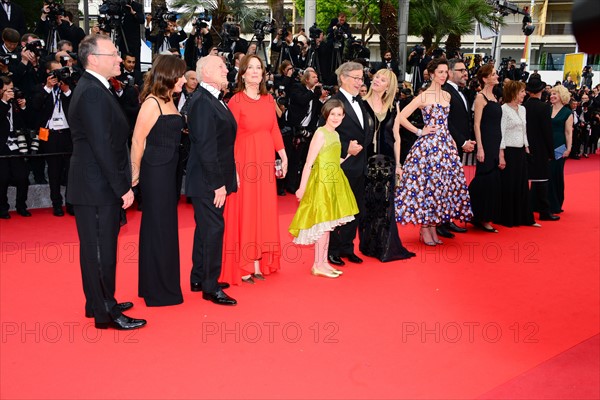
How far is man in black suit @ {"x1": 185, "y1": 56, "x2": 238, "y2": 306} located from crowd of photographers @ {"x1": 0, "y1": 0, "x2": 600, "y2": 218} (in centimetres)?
69

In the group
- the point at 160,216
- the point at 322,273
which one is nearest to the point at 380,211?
the point at 322,273

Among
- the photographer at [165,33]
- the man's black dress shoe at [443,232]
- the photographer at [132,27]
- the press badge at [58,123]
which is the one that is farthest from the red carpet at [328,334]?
the photographer at [165,33]

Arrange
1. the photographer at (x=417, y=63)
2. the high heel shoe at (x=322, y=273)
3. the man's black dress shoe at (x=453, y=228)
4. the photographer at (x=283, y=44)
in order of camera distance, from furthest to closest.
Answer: the photographer at (x=417, y=63), the photographer at (x=283, y=44), the man's black dress shoe at (x=453, y=228), the high heel shoe at (x=322, y=273)

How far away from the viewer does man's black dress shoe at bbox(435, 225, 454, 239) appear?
20.6 feet

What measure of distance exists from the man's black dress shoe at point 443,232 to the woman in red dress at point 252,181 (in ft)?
7.09

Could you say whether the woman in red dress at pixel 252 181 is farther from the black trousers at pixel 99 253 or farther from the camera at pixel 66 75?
the camera at pixel 66 75

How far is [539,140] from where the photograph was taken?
705 cm

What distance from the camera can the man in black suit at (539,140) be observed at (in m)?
6.94

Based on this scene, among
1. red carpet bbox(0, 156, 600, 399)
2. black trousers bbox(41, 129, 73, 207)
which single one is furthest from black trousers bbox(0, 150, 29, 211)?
red carpet bbox(0, 156, 600, 399)

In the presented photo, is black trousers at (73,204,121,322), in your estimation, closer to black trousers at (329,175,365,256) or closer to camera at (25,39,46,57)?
black trousers at (329,175,365,256)

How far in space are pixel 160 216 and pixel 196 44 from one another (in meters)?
5.96

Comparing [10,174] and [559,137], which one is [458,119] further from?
[10,174]

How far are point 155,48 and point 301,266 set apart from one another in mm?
5499

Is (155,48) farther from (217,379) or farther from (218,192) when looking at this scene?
(217,379)
